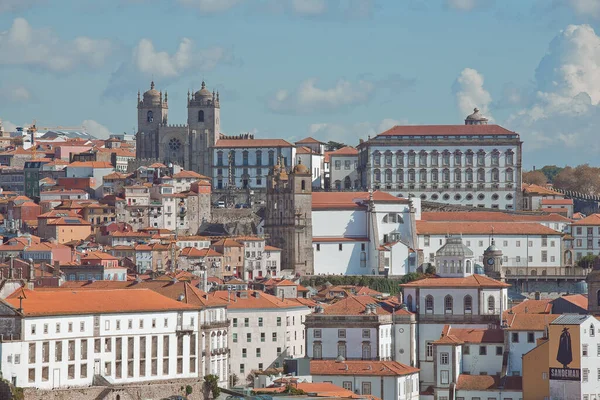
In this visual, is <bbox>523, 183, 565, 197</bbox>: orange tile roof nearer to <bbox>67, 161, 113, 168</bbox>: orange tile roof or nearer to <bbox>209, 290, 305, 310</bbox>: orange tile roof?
<bbox>67, 161, 113, 168</bbox>: orange tile roof

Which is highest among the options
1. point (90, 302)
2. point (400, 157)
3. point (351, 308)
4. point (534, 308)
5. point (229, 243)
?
point (400, 157)

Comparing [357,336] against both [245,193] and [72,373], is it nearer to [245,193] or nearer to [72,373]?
[72,373]

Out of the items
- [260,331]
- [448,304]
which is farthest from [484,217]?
[260,331]

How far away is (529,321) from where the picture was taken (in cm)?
8994

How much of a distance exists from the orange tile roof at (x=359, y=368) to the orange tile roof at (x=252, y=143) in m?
71.0

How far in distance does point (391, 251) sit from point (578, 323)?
165ft

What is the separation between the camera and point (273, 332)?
95.1m

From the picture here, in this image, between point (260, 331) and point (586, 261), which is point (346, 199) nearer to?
point (586, 261)

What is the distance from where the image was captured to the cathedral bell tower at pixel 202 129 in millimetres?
159375

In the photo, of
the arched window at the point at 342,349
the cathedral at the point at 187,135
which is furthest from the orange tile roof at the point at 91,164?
the arched window at the point at 342,349

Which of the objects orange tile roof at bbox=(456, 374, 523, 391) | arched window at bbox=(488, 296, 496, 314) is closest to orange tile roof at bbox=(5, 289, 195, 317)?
orange tile roof at bbox=(456, 374, 523, 391)

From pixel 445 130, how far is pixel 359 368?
7172 cm

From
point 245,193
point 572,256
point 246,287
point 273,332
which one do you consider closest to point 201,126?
point 245,193

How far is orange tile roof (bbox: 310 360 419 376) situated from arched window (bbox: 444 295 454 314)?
8.09m
